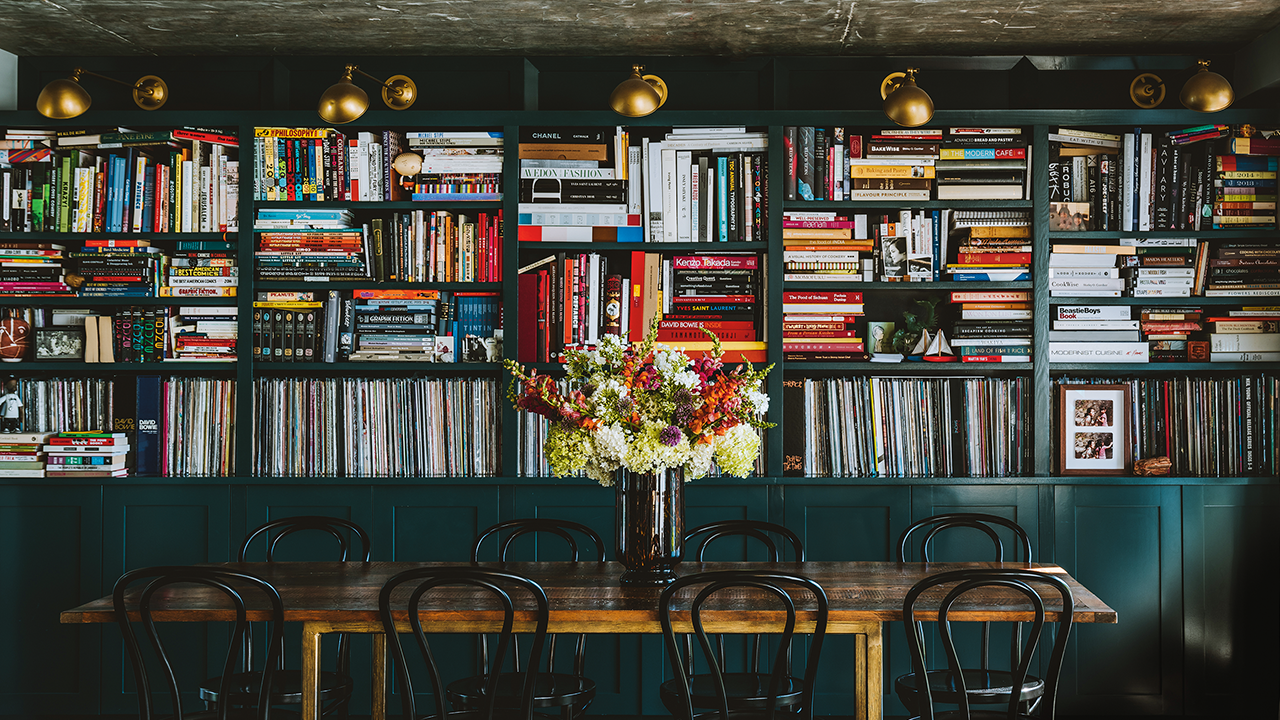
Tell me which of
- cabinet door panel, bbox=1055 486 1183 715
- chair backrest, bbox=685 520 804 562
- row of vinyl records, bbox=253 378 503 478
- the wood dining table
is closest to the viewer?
the wood dining table

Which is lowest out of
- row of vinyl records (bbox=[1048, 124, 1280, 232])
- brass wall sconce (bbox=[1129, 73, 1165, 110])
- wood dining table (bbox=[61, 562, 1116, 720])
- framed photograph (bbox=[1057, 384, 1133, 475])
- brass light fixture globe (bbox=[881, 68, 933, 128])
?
wood dining table (bbox=[61, 562, 1116, 720])

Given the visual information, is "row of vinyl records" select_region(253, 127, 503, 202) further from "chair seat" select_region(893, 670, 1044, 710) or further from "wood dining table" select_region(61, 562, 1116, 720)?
"chair seat" select_region(893, 670, 1044, 710)

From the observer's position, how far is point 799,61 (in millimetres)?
3902

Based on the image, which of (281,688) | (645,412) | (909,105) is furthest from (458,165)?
(281,688)

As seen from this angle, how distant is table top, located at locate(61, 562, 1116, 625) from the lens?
2332mm

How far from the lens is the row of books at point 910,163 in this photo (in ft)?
11.9

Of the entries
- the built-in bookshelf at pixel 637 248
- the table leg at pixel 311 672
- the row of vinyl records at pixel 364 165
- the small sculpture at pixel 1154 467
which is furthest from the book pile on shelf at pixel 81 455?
the small sculpture at pixel 1154 467

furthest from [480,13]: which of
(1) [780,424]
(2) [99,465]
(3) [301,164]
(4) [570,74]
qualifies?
(2) [99,465]

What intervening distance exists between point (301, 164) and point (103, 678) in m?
2.25

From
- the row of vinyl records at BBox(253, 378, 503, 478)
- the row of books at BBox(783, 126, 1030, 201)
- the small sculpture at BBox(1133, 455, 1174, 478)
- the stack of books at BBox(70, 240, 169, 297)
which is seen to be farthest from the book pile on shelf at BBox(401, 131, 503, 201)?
the small sculpture at BBox(1133, 455, 1174, 478)

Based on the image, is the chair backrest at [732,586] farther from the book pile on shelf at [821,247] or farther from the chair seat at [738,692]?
the book pile on shelf at [821,247]

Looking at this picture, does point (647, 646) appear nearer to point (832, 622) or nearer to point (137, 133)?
point (832, 622)

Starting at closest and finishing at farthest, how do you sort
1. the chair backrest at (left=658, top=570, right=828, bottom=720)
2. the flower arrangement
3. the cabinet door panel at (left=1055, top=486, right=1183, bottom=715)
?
the chair backrest at (left=658, top=570, right=828, bottom=720) < the flower arrangement < the cabinet door panel at (left=1055, top=486, right=1183, bottom=715)

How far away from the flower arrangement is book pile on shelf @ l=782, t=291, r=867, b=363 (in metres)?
1.07
